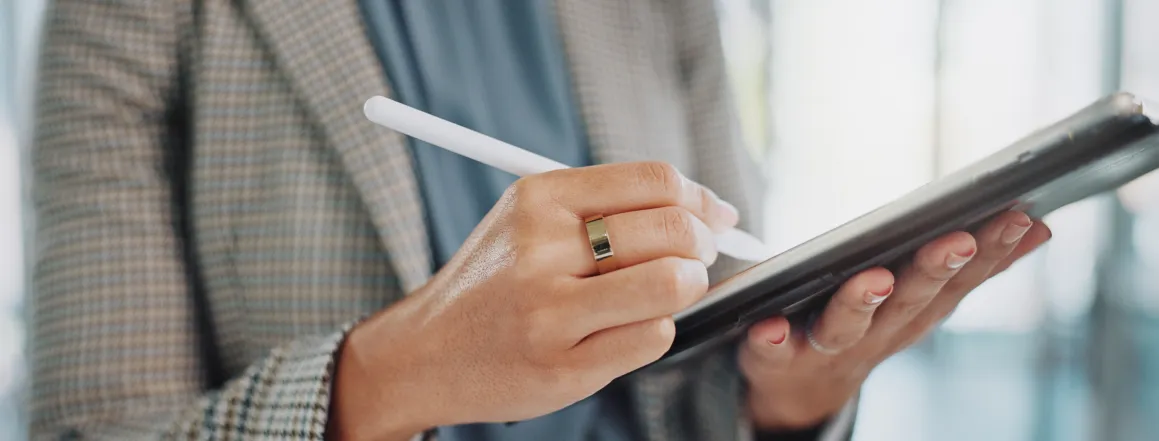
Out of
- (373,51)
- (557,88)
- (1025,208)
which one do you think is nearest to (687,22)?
(557,88)

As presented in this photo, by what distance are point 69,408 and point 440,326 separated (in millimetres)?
277

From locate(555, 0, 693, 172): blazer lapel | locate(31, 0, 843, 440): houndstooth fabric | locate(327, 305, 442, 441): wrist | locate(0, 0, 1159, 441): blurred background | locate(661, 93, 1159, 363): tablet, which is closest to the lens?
locate(661, 93, 1159, 363): tablet

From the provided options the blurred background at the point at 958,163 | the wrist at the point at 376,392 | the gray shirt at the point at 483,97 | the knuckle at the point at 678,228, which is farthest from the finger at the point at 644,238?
the blurred background at the point at 958,163

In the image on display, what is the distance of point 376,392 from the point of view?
12.6 inches

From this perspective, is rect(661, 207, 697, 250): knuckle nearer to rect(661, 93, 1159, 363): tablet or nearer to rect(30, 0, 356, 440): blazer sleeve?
rect(661, 93, 1159, 363): tablet

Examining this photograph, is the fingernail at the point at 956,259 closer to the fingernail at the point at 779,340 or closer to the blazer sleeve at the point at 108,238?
the fingernail at the point at 779,340

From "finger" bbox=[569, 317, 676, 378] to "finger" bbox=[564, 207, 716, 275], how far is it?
25mm

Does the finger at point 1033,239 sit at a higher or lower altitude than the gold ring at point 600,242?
lower

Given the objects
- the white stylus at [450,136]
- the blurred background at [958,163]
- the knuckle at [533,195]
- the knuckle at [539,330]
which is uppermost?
the white stylus at [450,136]

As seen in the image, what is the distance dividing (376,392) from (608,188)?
0.15 meters

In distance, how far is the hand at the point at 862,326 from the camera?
0.28m

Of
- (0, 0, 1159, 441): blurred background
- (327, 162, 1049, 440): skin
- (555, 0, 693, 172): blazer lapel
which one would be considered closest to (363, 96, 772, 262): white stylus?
(327, 162, 1049, 440): skin

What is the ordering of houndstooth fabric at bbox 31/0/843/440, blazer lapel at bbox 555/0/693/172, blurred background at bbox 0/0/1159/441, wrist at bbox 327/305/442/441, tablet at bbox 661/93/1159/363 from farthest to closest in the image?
blurred background at bbox 0/0/1159/441 < blazer lapel at bbox 555/0/693/172 < houndstooth fabric at bbox 31/0/843/440 < wrist at bbox 327/305/442/441 < tablet at bbox 661/93/1159/363

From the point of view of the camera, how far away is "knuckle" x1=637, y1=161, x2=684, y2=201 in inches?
10.2
